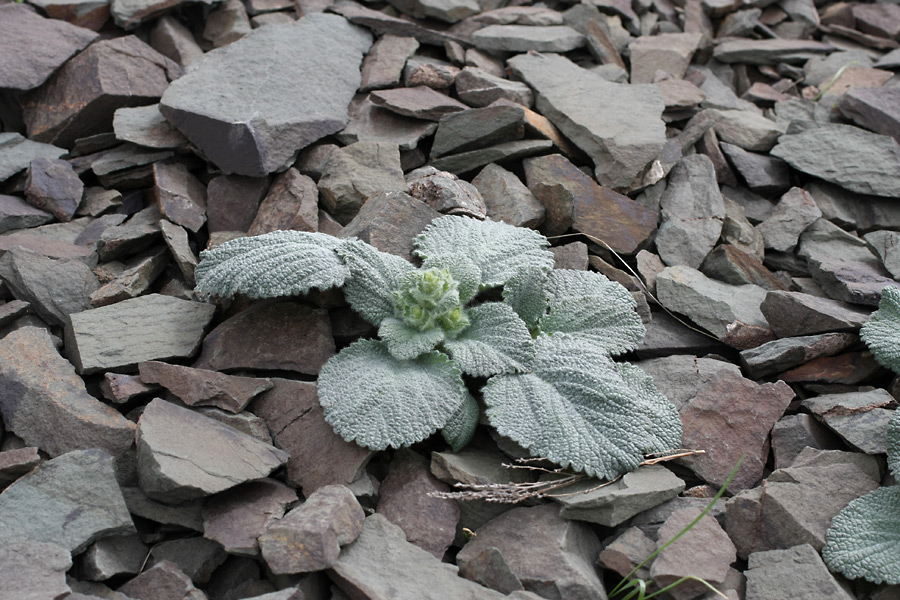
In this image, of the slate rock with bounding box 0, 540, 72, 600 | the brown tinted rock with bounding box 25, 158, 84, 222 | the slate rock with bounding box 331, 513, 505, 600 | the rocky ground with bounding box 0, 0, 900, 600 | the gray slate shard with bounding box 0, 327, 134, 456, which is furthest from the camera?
the brown tinted rock with bounding box 25, 158, 84, 222

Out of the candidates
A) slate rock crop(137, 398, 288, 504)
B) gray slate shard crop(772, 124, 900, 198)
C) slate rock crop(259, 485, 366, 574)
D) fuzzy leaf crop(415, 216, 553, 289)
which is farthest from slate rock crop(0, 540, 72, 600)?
gray slate shard crop(772, 124, 900, 198)

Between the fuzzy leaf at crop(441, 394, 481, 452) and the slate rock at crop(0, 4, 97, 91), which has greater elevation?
the slate rock at crop(0, 4, 97, 91)

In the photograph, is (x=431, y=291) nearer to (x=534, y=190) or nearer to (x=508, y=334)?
(x=508, y=334)

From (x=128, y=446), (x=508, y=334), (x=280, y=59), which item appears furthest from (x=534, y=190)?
(x=128, y=446)

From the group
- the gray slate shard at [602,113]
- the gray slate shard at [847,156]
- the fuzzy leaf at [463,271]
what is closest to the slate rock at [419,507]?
the fuzzy leaf at [463,271]

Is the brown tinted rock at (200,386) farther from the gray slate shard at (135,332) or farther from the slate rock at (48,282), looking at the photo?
the slate rock at (48,282)

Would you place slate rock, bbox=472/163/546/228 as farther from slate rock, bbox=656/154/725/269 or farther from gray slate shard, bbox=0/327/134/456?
gray slate shard, bbox=0/327/134/456

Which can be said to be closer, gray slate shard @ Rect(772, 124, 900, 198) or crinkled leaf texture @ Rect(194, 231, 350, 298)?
crinkled leaf texture @ Rect(194, 231, 350, 298)
